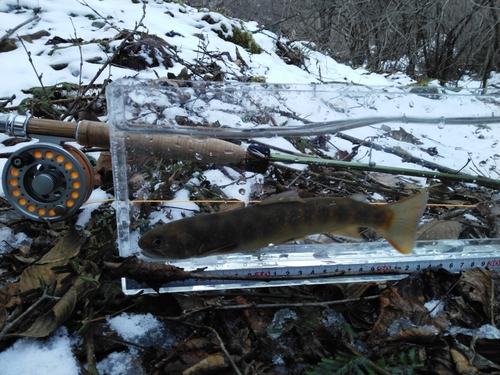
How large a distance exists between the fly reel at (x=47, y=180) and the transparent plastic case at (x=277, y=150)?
325 millimetres

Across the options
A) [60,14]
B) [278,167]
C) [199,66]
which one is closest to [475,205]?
[278,167]

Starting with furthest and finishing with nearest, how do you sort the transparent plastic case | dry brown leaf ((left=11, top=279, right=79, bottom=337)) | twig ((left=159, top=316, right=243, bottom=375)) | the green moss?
the green moss < the transparent plastic case < dry brown leaf ((left=11, top=279, right=79, bottom=337)) < twig ((left=159, top=316, right=243, bottom=375))

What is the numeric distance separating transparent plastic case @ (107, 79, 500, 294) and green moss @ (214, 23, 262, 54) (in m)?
5.04

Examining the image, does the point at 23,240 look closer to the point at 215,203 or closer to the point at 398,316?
the point at 215,203

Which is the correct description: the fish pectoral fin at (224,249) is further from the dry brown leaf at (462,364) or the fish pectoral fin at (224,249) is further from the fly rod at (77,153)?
the dry brown leaf at (462,364)

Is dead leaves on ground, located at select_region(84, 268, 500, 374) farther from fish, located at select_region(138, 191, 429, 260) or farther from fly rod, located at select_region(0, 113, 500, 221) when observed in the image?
fly rod, located at select_region(0, 113, 500, 221)

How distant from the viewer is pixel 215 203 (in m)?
2.09

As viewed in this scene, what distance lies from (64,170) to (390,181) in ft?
5.52

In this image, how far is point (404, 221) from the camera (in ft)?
5.82

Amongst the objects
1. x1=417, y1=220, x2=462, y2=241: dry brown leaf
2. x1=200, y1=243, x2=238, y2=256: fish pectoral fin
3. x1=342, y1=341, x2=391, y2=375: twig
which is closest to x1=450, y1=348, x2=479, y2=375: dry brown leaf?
x1=342, y1=341, x2=391, y2=375: twig

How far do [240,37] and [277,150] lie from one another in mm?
5562

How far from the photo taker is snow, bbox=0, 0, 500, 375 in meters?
1.71

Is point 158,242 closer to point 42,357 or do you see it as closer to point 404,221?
point 42,357

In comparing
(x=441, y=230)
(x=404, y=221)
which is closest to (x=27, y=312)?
(x=404, y=221)
